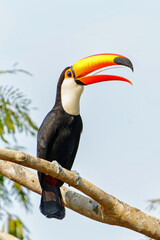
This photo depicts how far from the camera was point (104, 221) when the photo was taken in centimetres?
580

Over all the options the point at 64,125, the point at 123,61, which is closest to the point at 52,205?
the point at 64,125

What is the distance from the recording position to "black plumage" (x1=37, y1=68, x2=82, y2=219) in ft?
21.6

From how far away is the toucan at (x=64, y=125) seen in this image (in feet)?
21.4

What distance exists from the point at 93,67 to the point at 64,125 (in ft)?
3.36

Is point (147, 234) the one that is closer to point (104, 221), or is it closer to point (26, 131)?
point (104, 221)

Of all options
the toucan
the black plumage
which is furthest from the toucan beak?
the black plumage

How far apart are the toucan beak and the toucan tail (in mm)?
1630

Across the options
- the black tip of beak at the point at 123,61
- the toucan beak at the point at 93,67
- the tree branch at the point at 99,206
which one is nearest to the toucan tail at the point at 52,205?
the tree branch at the point at 99,206

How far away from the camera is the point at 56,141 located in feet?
22.4

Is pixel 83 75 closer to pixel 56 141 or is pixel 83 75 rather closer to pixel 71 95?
pixel 71 95

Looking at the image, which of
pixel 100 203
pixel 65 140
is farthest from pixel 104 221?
pixel 65 140

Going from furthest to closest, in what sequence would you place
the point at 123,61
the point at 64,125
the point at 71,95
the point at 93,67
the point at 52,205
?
the point at 93,67, the point at 71,95, the point at 123,61, the point at 64,125, the point at 52,205

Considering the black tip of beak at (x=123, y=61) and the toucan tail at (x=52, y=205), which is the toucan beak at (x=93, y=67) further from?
the toucan tail at (x=52, y=205)

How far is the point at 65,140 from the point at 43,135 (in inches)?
11.9
